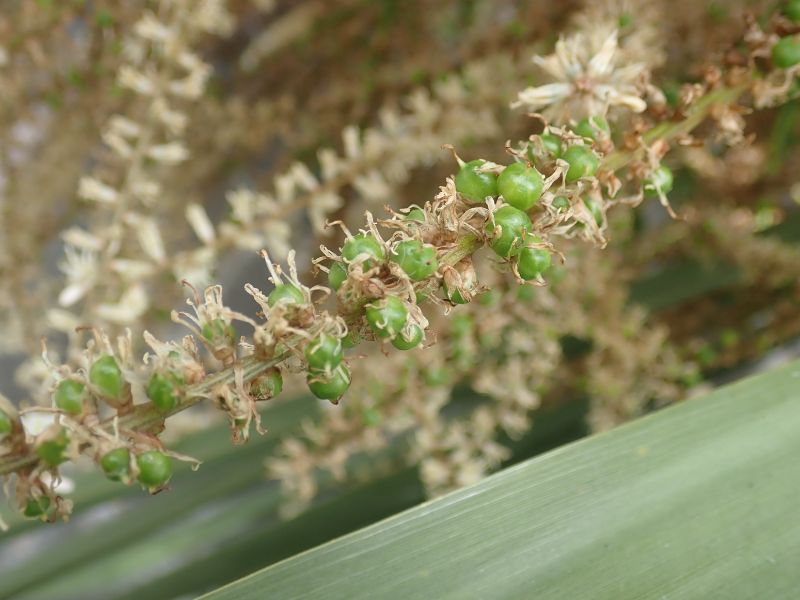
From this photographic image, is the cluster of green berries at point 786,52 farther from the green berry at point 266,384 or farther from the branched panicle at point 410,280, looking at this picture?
the green berry at point 266,384

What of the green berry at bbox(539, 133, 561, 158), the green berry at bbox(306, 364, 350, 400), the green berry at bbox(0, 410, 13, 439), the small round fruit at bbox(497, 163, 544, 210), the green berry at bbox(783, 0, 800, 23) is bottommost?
the green berry at bbox(306, 364, 350, 400)

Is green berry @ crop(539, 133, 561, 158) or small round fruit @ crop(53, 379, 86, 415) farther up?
green berry @ crop(539, 133, 561, 158)

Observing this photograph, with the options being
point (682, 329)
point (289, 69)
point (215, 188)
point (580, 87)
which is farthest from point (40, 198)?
point (682, 329)

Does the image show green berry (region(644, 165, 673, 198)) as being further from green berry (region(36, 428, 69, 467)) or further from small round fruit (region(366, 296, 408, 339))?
green berry (region(36, 428, 69, 467))

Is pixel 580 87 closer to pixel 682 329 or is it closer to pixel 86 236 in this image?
pixel 86 236

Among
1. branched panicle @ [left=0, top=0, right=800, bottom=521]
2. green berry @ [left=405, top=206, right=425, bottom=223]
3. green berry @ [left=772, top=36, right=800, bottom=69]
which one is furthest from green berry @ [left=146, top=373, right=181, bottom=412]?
green berry @ [left=772, top=36, right=800, bottom=69]

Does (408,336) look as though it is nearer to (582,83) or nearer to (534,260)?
(534,260)
